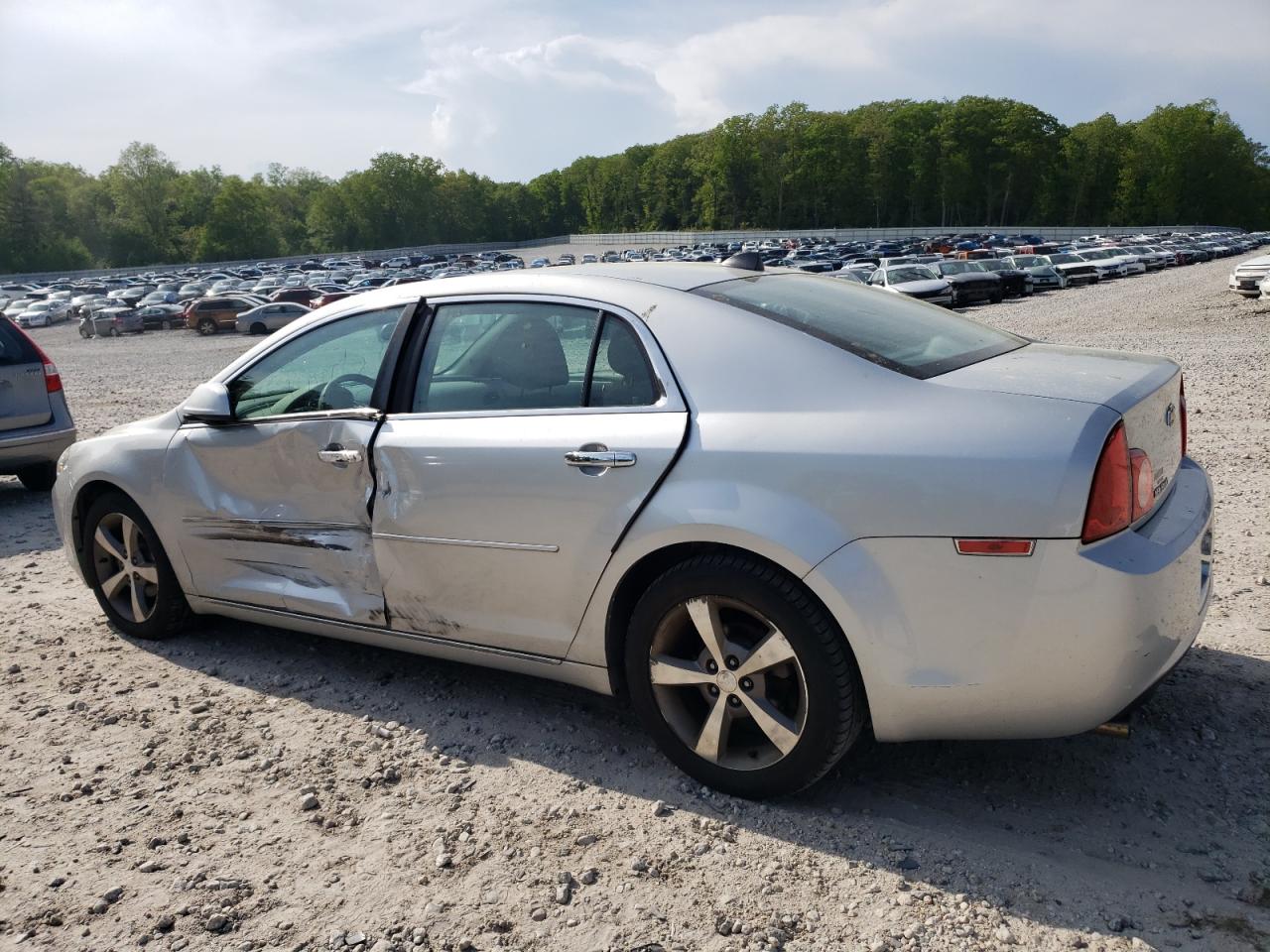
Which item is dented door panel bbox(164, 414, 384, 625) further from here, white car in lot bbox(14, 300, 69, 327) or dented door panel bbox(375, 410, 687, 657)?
white car in lot bbox(14, 300, 69, 327)

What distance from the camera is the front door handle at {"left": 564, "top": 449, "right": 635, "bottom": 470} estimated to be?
119 inches

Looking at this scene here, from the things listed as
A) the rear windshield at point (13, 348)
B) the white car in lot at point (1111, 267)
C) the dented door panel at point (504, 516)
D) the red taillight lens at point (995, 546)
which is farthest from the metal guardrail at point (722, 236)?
the red taillight lens at point (995, 546)

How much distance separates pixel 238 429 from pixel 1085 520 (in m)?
3.18

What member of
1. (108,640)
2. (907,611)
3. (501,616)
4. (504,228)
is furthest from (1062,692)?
(504,228)

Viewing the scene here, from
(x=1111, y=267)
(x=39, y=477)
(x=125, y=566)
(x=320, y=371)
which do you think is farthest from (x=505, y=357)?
(x=1111, y=267)

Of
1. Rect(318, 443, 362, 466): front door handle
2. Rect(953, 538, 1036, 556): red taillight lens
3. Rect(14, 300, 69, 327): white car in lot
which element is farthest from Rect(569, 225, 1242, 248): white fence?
Rect(953, 538, 1036, 556): red taillight lens

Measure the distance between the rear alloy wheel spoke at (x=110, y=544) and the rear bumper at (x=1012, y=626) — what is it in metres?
3.45

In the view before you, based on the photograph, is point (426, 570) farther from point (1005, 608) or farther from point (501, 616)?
point (1005, 608)

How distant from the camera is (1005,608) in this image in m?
2.53

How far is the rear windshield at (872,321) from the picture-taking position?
120 inches

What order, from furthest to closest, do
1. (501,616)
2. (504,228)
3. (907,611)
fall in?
(504,228) → (501,616) → (907,611)

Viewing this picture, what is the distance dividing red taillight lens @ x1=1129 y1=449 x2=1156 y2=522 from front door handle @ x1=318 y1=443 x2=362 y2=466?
2.53 metres

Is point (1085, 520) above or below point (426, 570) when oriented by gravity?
above

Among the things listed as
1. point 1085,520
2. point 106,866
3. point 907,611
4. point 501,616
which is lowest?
point 106,866
